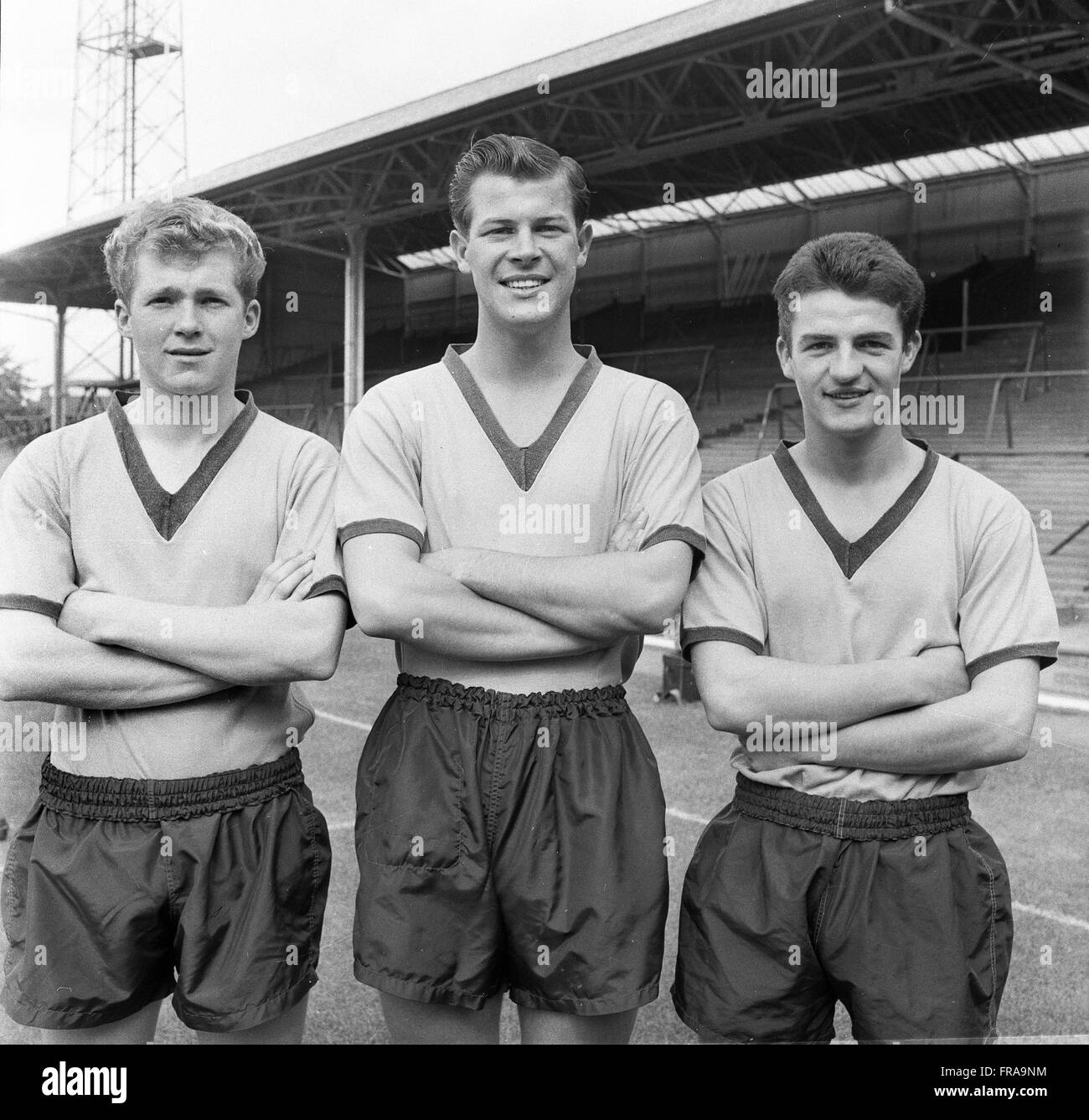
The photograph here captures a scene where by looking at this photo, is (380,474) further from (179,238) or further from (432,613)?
(179,238)

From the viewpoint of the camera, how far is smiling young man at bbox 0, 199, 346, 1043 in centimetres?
192

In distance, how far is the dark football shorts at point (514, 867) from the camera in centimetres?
189

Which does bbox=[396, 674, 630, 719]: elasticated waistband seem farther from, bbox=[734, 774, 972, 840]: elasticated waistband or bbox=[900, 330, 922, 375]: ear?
bbox=[900, 330, 922, 375]: ear

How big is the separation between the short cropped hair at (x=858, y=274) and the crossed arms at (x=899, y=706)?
2.18 ft

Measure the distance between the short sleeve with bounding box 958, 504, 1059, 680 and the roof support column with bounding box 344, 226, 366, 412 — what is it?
245 cm

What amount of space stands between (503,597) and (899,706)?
Result: 0.76 m

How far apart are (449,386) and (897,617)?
3.26ft

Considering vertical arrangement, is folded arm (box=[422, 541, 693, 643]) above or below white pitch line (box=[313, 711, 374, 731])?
above

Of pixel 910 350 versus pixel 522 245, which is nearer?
pixel 522 245

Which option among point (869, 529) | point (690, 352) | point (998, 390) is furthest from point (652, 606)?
point (690, 352)

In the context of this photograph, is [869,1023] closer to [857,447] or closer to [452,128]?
[857,447]

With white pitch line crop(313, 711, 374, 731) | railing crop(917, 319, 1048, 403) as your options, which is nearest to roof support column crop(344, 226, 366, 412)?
white pitch line crop(313, 711, 374, 731)

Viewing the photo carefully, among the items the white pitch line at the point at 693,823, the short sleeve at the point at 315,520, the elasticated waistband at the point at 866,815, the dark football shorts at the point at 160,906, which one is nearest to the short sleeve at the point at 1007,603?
the elasticated waistband at the point at 866,815

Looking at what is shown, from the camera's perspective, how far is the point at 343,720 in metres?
6.23
